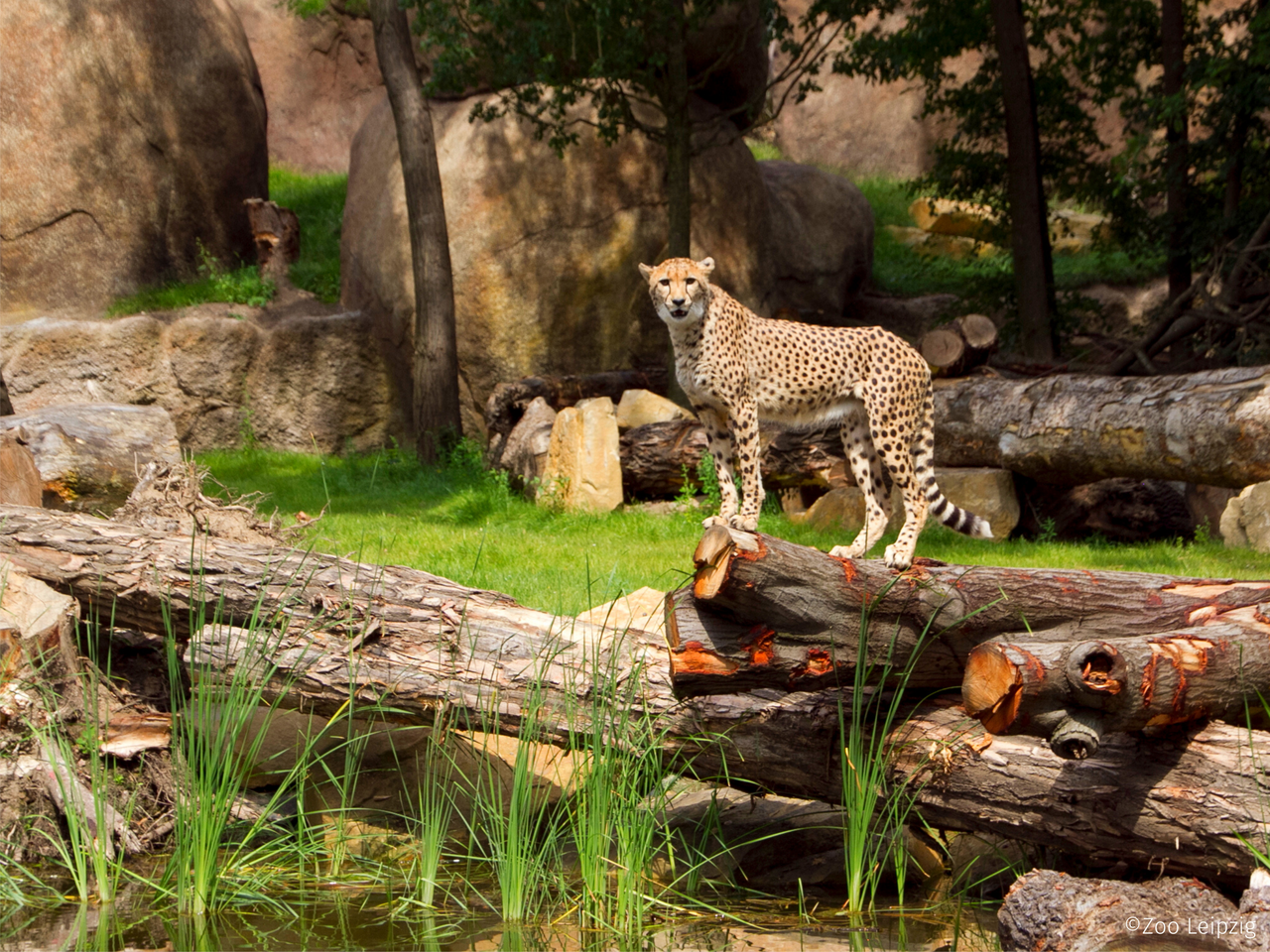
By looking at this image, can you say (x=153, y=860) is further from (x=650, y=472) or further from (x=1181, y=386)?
(x=1181, y=386)

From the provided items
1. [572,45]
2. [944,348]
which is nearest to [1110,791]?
[944,348]

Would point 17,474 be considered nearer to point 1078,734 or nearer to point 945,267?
point 1078,734

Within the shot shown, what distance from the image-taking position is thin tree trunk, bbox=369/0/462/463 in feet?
41.8

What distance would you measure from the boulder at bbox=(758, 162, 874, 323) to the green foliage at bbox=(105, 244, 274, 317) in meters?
6.73

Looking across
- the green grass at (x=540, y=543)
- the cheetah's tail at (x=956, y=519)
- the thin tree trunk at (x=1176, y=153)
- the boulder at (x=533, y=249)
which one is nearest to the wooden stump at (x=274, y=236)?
the boulder at (x=533, y=249)

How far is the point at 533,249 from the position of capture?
1412 centimetres

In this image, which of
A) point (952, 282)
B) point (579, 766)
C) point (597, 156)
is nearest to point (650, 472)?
point (597, 156)

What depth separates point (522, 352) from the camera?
14227 millimetres

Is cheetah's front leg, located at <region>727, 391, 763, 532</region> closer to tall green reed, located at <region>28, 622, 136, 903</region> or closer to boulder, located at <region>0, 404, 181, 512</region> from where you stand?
boulder, located at <region>0, 404, 181, 512</region>

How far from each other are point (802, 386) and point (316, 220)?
37.8ft

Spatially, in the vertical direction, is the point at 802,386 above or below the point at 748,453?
above

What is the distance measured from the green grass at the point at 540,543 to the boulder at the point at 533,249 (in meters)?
2.56

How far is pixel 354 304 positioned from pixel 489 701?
11.2 m

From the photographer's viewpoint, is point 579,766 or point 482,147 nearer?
point 579,766
